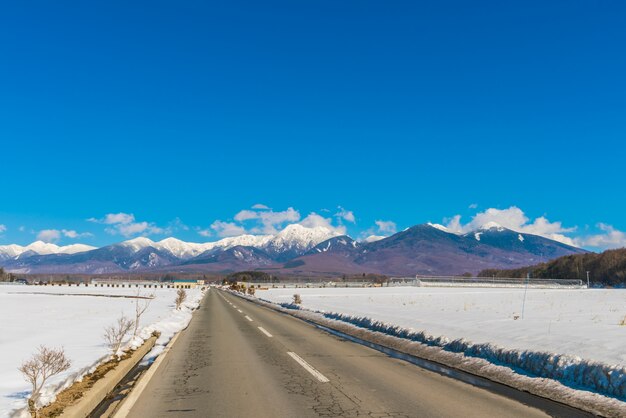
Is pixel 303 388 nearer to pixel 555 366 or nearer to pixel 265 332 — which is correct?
pixel 555 366

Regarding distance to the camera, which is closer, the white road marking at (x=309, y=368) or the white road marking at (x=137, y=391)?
the white road marking at (x=137, y=391)

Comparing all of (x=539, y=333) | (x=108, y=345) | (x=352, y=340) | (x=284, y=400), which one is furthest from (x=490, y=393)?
(x=108, y=345)

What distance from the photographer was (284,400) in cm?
797

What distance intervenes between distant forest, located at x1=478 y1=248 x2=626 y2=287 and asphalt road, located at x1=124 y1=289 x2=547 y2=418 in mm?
126050

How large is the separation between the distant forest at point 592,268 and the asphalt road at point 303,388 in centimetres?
12605

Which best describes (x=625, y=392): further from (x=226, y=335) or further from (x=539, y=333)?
(x=226, y=335)

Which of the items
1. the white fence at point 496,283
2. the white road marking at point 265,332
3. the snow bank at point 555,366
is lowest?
the white fence at point 496,283

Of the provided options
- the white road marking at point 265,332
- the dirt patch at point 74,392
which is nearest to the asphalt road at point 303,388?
the dirt patch at point 74,392

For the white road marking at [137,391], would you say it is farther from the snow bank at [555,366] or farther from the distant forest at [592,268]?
the distant forest at [592,268]

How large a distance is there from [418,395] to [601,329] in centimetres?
999

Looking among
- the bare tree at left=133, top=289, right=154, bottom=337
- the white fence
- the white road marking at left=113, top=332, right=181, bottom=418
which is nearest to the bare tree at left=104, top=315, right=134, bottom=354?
the bare tree at left=133, top=289, right=154, bottom=337

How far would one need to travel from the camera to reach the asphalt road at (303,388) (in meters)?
7.30

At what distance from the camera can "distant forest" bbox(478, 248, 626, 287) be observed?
415 ft

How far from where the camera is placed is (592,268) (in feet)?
454
